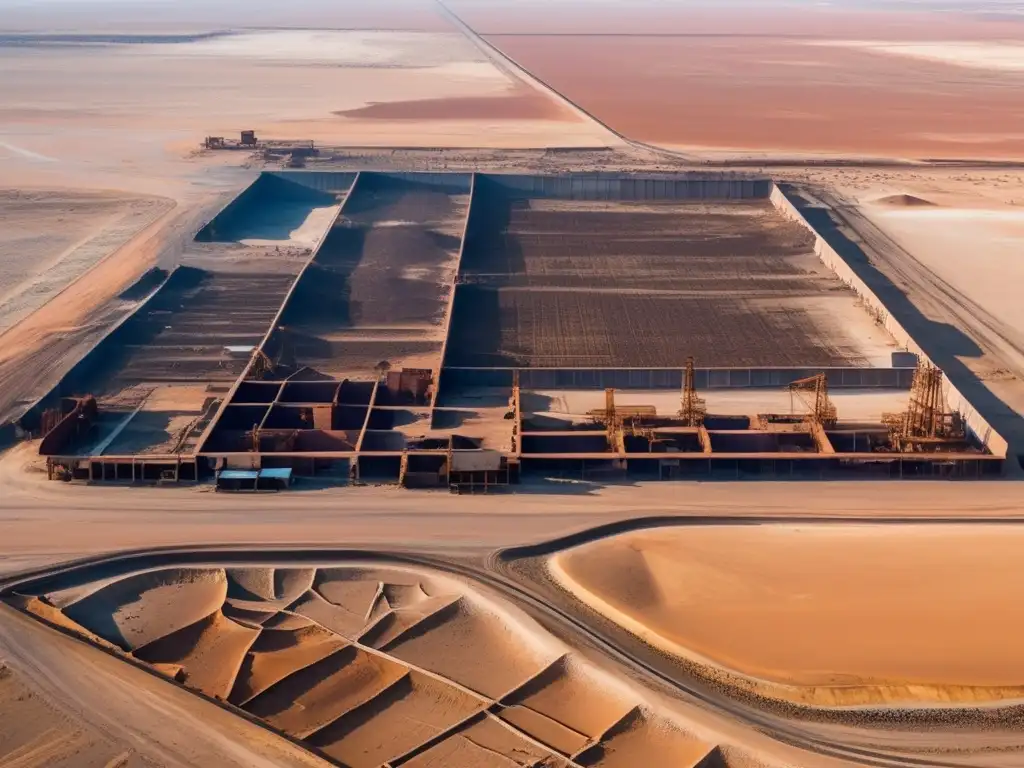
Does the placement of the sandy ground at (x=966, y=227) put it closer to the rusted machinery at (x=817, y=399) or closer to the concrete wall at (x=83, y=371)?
Answer: the rusted machinery at (x=817, y=399)

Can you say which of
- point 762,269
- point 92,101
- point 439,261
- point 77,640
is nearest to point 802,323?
point 762,269

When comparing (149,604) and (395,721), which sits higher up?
(149,604)

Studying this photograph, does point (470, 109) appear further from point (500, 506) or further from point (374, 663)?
point (374, 663)

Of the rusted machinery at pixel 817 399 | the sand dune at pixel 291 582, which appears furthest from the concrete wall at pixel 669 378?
the sand dune at pixel 291 582

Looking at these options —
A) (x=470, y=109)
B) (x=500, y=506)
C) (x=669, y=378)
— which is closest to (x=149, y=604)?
(x=500, y=506)

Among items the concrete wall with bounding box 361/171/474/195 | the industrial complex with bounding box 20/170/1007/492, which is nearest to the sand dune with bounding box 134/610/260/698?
the industrial complex with bounding box 20/170/1007/492

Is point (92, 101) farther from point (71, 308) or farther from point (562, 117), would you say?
point (71, 308)
